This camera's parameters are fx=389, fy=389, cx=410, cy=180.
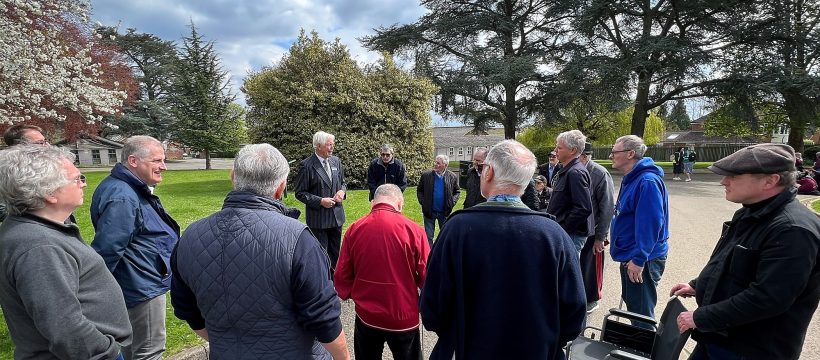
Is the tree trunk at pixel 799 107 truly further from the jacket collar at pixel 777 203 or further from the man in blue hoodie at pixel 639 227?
the jacket collar at pixel 777 203

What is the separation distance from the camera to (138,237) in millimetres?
2742

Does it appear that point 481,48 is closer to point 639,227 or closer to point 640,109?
point 640,109

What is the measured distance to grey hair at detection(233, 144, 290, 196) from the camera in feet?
6.44

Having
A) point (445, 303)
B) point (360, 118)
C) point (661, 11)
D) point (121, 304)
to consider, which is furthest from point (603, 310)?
point (661, 11)

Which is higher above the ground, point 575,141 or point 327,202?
point 575,141

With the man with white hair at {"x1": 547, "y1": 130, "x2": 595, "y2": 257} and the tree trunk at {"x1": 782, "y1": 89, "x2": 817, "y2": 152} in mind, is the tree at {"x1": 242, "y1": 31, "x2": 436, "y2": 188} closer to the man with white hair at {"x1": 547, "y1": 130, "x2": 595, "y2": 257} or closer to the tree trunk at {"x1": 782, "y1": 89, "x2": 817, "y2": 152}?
the man with white hair at {"x1": 547, "y1": 130, "x2": 595, "y2": 257}

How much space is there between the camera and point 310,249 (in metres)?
1.92

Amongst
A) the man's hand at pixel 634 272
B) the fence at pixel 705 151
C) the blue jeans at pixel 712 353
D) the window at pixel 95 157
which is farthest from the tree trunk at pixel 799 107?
the window at pixel 95 157

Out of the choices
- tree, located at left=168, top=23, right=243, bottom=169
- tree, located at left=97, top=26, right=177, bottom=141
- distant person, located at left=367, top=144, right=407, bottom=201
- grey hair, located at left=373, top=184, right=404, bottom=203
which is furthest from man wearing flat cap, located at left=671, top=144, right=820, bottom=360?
tree, located at left=97, top=26, right=177, bottom=141

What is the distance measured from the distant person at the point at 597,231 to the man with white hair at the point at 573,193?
234 mm

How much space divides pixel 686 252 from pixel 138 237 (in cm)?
804

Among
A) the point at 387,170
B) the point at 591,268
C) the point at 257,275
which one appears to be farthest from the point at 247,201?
the point at 387,170

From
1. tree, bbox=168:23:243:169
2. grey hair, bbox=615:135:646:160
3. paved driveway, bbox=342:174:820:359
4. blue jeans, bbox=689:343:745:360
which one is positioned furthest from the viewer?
tree, bbox=168:23:243:169

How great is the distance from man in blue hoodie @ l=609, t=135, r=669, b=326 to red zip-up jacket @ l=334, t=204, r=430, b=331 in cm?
209
